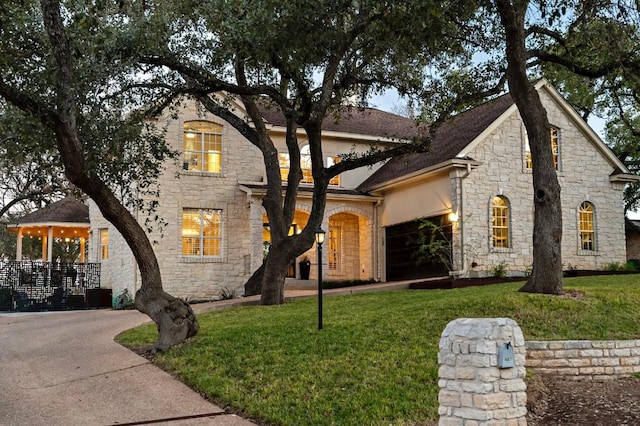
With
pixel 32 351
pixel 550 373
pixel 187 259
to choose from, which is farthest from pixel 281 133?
pixel 550 373

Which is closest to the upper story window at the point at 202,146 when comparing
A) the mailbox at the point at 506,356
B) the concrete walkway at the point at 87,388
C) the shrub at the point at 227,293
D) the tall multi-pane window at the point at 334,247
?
the shrub at the point at 227,293

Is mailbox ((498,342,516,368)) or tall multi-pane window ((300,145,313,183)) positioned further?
tall multi-pane window ((300,145,313,183))

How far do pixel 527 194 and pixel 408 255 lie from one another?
4531 mm

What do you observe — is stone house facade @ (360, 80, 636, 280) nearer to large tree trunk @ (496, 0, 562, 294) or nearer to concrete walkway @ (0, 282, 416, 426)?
large tree trunk @ (496, 0, 562, 294)

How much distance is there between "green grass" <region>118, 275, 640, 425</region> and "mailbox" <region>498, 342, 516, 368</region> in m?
1.39

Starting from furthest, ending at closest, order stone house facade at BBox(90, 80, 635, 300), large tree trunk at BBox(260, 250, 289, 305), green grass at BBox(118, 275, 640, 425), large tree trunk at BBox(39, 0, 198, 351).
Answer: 1. stone house facade at BBox(90, 80, 635, 300)
2. large tree trunk at BBox(260, 250, 289, 305)
3. large tree trunk at BBox(39, 0, 198, 351)
4. green grass at BBox(118, 275, 640, 425)

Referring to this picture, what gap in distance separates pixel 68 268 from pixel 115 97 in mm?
12973

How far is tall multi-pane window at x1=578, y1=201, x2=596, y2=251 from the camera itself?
74.2ft

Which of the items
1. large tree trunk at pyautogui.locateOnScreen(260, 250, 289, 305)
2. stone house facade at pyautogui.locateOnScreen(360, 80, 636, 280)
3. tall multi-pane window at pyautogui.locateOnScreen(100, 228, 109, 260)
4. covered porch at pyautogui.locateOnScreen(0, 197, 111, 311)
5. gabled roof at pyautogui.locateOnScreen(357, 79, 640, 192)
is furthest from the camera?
tall multi-pane window at pyautogui.locateOnScreen(100, 228, 109, 260)

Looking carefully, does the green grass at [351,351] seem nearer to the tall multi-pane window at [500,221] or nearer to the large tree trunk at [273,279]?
the large tree trunk at [273,279]

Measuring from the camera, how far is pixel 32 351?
40.7 feet

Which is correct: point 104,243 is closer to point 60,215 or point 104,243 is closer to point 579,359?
point 60,215

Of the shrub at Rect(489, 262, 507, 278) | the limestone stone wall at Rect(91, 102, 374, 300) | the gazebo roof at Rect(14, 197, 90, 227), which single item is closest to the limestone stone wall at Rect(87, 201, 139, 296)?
the limestone stone wall at Rect(91, 102, 374, 300)

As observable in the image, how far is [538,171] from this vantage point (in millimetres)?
12695
